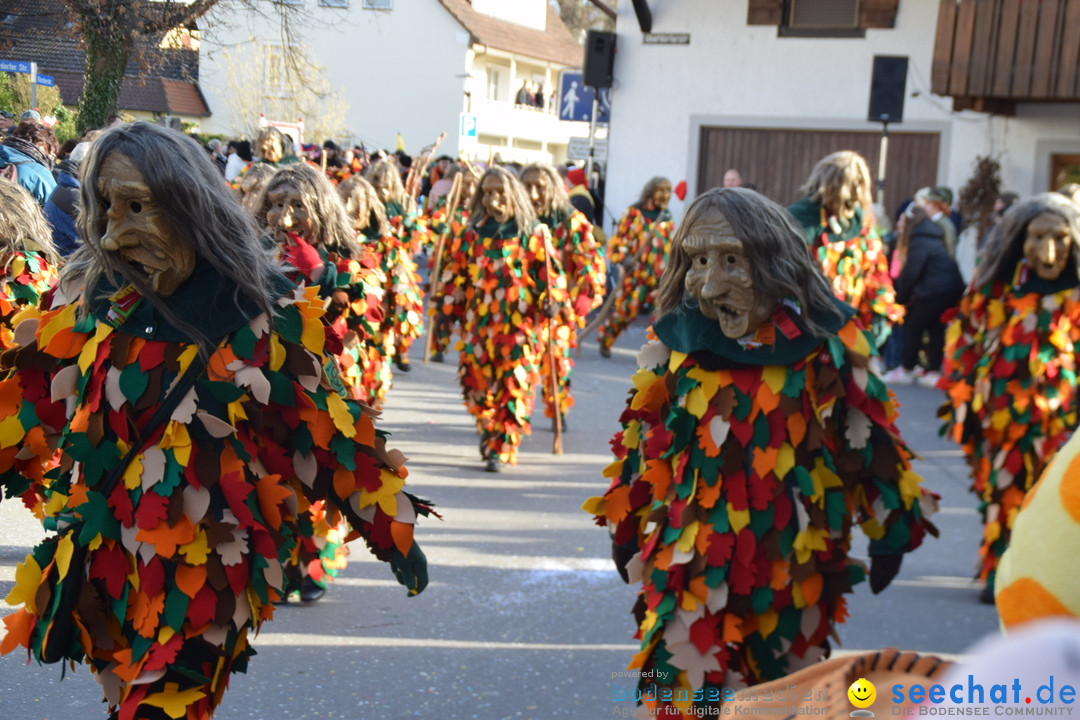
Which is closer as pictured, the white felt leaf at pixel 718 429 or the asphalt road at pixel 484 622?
the white felt leaf at pixel 718 429

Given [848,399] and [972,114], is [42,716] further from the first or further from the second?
[972,114]

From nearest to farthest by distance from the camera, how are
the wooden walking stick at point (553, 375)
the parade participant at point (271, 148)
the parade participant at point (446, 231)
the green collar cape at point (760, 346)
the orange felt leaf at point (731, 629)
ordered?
1. the orange felt leaf at point (731, 629)
2. the green collar cape at point (760, 346)
3. the wooden walking stick at point (553, 375)
4. the parade participant at point (446, 231)
5. the parade participant at point (271, 148)

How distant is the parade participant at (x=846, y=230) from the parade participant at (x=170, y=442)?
184 inches

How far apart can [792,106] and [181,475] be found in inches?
620

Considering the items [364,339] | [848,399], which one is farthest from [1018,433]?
[364,339]

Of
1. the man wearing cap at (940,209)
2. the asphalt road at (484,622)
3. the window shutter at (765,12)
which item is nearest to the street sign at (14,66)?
the asphalt road at (484,622)

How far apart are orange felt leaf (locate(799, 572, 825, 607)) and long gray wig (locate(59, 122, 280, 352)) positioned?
159cm

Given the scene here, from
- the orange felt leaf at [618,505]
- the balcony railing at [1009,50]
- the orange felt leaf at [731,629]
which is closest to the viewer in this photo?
the orange felt leaf at [731,629]

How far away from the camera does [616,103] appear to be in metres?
18.3

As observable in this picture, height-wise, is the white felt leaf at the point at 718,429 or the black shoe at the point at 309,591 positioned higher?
the white felt leaf at the point at 718,429

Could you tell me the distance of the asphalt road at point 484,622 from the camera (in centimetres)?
432

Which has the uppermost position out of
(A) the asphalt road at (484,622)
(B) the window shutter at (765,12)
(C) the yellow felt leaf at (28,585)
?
(B) the window shutter at (765,12)

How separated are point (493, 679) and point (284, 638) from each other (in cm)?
94

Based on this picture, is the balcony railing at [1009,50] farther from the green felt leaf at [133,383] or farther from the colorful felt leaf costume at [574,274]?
the green felt leaf at [133,383]
